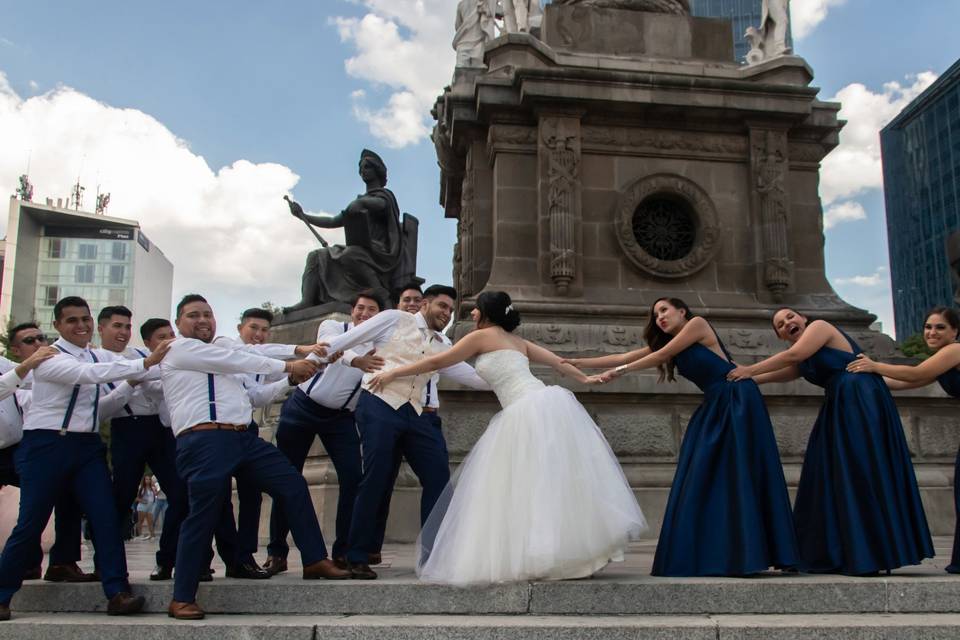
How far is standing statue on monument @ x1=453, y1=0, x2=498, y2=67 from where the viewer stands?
53.0ft

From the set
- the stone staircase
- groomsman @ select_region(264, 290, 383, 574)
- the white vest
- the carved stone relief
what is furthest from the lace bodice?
the carved stone relief

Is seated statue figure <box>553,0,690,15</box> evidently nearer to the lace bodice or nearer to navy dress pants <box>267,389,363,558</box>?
navy dress pants <box>267,389,363,558</box>

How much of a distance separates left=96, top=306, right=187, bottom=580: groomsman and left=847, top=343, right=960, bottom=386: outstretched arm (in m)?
5.21

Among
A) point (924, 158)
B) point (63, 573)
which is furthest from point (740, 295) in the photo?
point (924, 158)

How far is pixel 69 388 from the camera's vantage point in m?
6.13

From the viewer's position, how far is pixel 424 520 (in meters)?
6.96

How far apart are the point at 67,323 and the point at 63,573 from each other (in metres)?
1.82

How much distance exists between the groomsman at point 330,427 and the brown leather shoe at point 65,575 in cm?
137

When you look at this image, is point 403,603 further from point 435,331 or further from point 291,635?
point 435,331

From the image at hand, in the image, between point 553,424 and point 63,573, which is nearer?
point 553,424

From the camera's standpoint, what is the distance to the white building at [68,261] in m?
85.4

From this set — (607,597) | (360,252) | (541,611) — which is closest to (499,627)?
(541,611)

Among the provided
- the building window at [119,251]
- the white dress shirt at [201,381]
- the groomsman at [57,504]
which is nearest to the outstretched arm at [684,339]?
the white dress shirt at [201,381]

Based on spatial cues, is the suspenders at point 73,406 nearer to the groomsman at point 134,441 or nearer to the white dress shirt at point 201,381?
the groomsman at point 134,441
